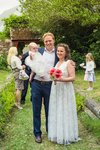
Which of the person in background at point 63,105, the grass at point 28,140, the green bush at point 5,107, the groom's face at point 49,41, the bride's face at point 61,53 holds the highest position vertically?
the groom's face at point 49,41

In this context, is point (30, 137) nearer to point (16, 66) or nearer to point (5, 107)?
point (5, 107)

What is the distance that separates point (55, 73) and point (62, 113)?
77 cm

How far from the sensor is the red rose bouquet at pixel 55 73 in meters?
7.46

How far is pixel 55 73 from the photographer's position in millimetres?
7441

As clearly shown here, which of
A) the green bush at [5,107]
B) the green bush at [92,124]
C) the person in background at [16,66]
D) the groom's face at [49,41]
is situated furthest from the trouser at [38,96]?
the person in background at [16,66]

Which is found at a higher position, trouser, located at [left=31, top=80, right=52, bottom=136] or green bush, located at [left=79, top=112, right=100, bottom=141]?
trouser, located at [left=31, top=80, right=52, bottom=136]

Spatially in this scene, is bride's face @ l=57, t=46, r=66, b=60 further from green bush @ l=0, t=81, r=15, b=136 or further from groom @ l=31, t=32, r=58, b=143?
green bush @ l=0, t=81, r=15, b=136

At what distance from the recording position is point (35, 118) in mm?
8016

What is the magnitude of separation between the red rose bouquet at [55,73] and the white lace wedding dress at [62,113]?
149mm

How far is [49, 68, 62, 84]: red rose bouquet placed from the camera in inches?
294

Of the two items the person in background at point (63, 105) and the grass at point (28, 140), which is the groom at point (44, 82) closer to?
the person in background at point (63, 105)

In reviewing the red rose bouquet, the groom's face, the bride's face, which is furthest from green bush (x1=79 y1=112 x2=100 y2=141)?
the groom's face

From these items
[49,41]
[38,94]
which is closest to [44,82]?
[38,94]

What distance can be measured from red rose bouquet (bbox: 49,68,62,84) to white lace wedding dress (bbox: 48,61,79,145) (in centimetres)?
15
